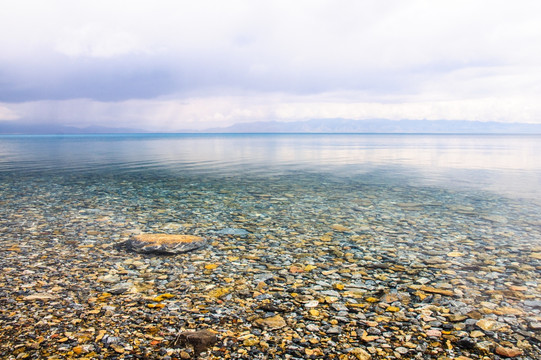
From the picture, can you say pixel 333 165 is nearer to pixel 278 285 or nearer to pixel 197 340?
pixel 278 285

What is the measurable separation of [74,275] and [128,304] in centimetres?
287

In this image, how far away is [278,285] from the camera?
32.1ft

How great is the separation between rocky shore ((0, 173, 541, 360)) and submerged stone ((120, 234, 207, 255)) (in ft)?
0.73

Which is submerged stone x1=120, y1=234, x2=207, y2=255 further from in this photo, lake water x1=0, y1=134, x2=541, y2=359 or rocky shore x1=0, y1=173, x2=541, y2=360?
lake water x1=0, y1=134, x2=541, y2=359

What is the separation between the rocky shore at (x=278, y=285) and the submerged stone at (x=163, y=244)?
223 mm

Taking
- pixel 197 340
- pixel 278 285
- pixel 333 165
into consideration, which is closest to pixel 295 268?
pixel 278 285

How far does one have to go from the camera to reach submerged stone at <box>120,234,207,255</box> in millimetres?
12273

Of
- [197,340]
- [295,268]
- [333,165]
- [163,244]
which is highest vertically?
[163,244]

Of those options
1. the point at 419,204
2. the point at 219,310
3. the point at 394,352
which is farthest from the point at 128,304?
the point at 419,204

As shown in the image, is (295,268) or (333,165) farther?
(333,165)

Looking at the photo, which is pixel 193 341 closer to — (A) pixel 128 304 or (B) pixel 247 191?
(A) pixel 128 304

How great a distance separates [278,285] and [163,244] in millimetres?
4801

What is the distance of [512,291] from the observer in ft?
30.7

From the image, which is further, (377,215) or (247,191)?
(247,191)
